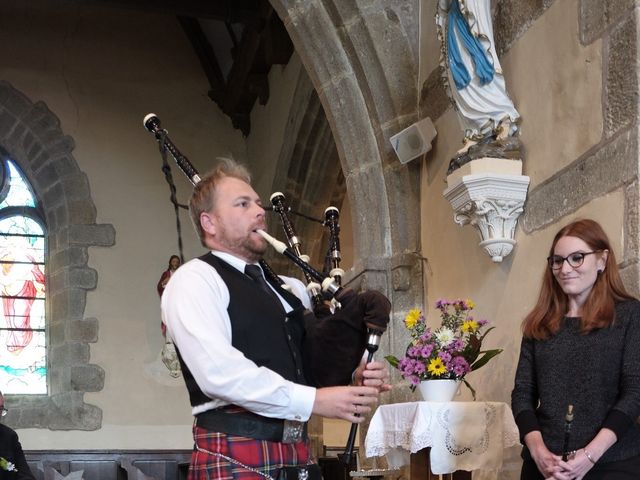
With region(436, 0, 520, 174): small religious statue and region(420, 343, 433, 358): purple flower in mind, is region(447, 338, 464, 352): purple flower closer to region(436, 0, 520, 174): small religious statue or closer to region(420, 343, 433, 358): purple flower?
region(420, 343, 433, 358): purple flower

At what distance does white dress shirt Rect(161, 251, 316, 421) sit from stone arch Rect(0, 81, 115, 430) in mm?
6512

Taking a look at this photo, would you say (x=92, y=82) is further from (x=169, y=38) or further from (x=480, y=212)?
(x=480, y=212)

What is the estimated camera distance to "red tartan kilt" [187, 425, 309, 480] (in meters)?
2.15

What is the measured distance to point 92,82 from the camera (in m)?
9.10

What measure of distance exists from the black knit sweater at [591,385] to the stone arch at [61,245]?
20.2ft

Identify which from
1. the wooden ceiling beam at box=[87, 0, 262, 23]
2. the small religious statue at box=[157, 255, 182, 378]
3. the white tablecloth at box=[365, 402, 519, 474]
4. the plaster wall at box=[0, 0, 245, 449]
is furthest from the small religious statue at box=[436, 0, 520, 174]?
the plaster wall at box=[0, 0, 245, 449]

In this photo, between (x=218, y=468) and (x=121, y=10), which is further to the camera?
(x=121, y=10)

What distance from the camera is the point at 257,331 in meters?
2.20

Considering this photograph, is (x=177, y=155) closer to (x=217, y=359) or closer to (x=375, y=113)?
(x=217, y=359)

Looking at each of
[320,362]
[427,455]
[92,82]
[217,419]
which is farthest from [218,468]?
[92,82]

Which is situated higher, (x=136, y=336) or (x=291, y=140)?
(x=291, y=140)

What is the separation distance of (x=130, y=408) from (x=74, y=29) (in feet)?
11.4

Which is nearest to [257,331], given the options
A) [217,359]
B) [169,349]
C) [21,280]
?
[217,359]

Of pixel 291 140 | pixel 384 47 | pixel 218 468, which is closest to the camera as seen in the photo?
pixel 218 468
